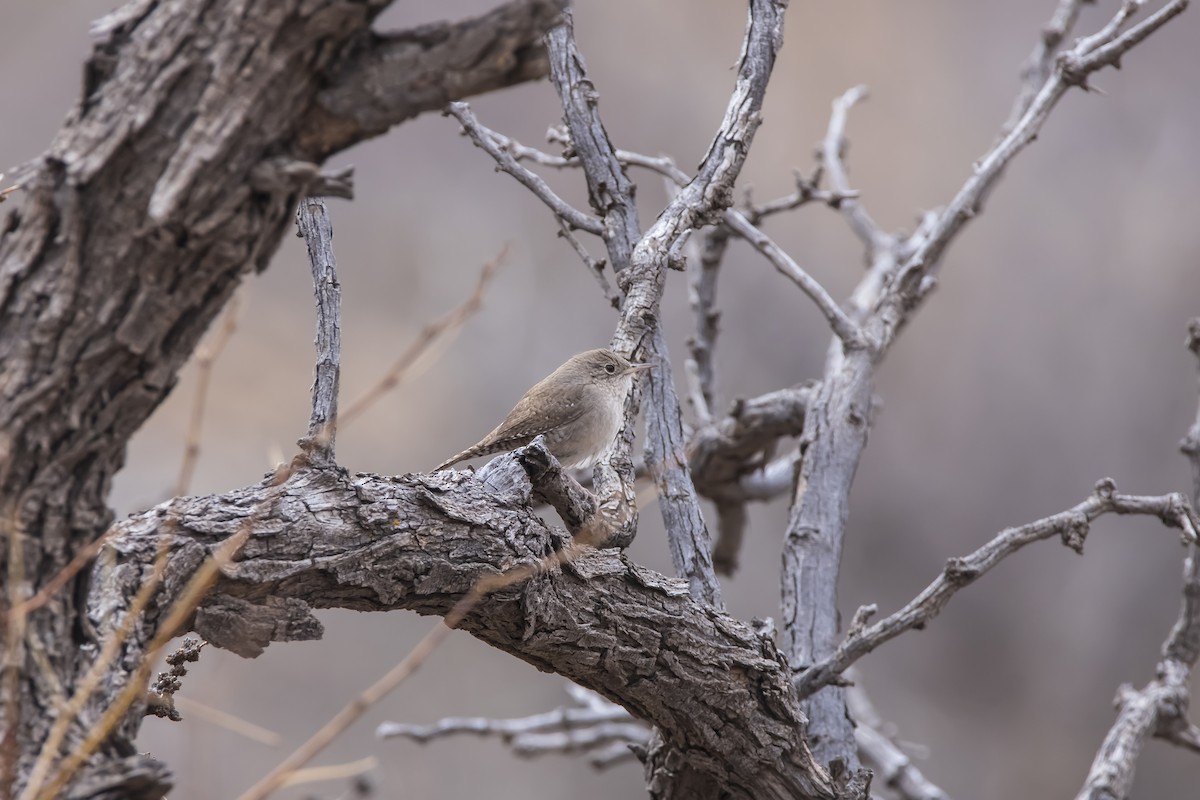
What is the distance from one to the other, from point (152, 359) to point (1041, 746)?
12.3 m

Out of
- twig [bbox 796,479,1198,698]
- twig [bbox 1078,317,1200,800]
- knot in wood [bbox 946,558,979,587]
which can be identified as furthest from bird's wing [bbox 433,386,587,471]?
twig [bbox 1078,317,1200,800]

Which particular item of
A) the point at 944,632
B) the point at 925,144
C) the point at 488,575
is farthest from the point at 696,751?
the point at 925,144

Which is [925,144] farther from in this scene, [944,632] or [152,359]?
[152,359]

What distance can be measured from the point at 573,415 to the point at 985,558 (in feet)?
5.61

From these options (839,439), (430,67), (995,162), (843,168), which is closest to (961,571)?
(839,439)

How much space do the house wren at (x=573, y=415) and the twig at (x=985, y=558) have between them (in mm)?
1249

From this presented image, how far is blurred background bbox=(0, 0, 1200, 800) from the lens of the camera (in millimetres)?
11797

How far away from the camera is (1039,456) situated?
1232 centimetres

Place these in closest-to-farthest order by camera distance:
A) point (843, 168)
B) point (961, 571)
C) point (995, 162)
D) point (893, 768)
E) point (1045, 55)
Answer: point (961, 571) < point (995, 162) < point (893, 768) < point (1045, 55) < point (843, 168)

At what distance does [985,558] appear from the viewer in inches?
140

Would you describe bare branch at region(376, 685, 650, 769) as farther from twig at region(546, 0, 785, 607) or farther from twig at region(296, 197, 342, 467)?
twig at region(296, 197, 342, 467)

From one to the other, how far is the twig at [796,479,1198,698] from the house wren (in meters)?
1.25

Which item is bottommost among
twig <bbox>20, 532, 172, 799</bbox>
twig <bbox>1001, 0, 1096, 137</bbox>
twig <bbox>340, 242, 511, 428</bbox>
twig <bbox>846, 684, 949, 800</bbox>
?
twig <bbox>20, 532, 172, 799</bbox>

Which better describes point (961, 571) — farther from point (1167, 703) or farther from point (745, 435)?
point (745, 435)
